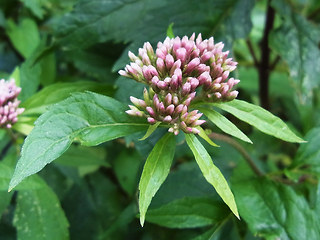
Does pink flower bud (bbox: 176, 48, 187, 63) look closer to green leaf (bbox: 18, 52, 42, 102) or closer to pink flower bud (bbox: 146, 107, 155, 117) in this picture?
pink flower bud (bbox: 146, 107, 155, 117)

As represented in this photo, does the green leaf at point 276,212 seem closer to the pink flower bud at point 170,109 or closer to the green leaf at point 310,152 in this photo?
the green leaf at point 310,152

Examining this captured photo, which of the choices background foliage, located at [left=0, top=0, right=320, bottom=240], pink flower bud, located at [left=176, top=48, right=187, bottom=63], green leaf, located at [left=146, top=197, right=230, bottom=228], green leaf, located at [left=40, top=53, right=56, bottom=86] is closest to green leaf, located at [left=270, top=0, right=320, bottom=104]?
background foliage, located at [left=0, top=0, right=320, bottom=240]

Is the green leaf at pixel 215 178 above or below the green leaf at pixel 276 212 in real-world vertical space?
Result: above

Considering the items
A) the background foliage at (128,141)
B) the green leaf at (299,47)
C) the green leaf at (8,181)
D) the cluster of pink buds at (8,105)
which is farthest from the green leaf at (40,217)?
the green leaf at (299,47)

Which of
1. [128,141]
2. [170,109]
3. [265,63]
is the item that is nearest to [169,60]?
[170,109]

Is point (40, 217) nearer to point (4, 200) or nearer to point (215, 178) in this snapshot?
point (4, 200)

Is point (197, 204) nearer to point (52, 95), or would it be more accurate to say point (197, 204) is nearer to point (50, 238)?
point (50, 238)

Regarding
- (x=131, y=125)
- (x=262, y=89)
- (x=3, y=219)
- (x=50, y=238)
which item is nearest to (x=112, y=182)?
(x=3, y=219)
